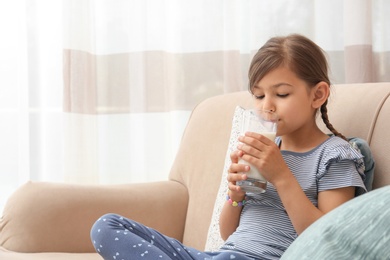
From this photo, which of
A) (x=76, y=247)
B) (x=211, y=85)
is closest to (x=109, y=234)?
(x=76, y=247)

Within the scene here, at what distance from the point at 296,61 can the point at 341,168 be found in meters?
0.26

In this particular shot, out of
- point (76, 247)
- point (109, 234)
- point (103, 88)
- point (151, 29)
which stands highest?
point (151, 29)

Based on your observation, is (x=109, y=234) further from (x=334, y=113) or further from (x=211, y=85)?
(x=211, y=85)

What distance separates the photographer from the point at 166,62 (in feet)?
9.14

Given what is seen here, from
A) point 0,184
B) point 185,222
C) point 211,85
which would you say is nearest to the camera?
point 185,222

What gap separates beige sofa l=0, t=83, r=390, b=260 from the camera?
6.23ft

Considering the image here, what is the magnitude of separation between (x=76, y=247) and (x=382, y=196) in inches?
59.0

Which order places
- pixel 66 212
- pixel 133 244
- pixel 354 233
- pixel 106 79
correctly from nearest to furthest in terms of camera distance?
pixel 354 233, pixel 133 244, pixel 66 212, pixel 106 79

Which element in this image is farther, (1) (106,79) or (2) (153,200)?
(1) (106,79)

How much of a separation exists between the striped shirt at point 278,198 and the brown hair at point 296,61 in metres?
0.09

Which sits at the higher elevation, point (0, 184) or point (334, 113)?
point (334, 113)

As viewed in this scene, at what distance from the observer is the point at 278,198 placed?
1535mm

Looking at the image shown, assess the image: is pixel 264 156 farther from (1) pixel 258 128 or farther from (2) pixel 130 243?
(2) pixel 130 243

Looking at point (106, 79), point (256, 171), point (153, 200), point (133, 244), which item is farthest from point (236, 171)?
point (106, 79)
